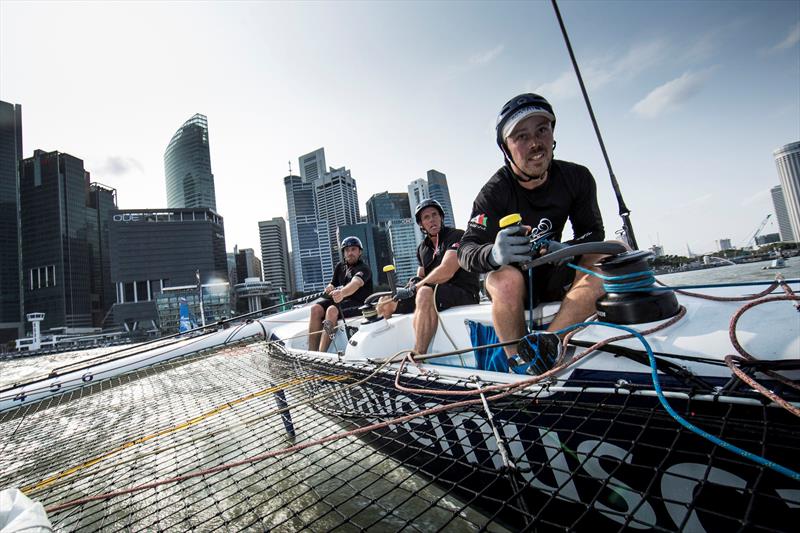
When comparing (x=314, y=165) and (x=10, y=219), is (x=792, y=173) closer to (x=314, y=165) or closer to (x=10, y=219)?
(x=314, y=165)

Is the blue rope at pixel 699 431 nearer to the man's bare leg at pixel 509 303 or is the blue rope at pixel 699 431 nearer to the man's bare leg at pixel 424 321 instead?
the man's bare leg at pixel 509 303

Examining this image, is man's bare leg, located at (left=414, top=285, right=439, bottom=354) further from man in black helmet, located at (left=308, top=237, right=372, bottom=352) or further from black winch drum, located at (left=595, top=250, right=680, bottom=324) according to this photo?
man in black helmet, located at (left=308, top=237, right=372, bottom=352)

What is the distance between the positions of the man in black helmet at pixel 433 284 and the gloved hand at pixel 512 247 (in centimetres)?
142

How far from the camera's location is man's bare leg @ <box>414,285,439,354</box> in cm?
290

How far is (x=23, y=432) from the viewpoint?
399cm

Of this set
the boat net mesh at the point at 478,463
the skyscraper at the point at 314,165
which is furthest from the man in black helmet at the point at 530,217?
the skyscraper at the point at 314,165

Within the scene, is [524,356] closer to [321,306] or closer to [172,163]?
[321,306]

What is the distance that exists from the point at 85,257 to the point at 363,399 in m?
137

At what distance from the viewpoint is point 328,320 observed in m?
4.70

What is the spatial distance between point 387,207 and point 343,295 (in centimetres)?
10937

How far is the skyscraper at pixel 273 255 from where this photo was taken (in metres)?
125

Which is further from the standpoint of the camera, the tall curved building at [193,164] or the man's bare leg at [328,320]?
the tall curved building at [193,164]

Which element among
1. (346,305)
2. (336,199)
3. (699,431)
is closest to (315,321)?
(346,305)

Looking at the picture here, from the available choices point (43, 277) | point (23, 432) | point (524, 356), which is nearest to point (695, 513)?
point (524, 356)
